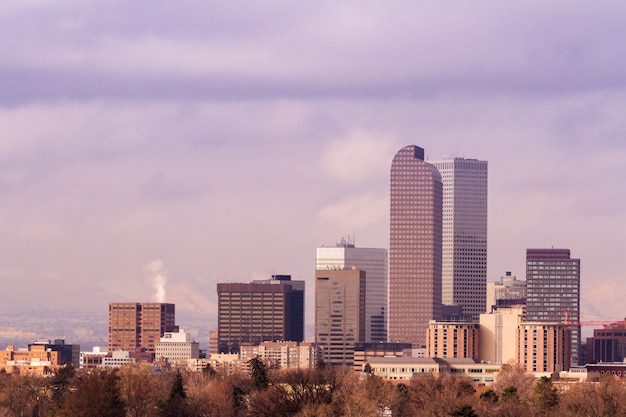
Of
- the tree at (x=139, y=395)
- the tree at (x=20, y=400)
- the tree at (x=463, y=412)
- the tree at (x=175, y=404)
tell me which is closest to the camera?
the tree at (x=463, y=412)

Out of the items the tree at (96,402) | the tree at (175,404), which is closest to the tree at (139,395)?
the tree at (175,404)

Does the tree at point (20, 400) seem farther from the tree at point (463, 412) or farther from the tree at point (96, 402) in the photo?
the tree at point (463, 412)

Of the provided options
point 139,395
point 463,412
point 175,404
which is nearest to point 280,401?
point 175,404

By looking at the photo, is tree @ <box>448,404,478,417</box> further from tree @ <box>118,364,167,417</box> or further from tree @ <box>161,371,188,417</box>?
tree @ <box>161,371,188,417</box>

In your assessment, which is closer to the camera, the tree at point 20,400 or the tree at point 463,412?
the tree at point 463,412

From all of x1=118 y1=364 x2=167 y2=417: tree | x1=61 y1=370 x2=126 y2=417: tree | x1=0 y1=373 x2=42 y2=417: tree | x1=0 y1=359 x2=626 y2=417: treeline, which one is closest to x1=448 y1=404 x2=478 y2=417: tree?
x1=0 y1=359 x2=626 y2=417: treeline

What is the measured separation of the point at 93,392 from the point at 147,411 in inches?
423

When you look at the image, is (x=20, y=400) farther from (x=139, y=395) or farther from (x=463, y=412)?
(x=463, y=412)

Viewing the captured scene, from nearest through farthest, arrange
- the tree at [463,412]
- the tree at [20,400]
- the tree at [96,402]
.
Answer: the tree at [463,412] → the tree at [96,402] → the tree at [20,400]

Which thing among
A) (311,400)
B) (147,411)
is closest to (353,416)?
(311,400)

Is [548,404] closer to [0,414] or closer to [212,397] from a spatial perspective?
[212,397]

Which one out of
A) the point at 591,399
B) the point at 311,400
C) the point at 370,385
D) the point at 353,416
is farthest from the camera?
the point at 370,385

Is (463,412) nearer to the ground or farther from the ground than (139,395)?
nearer to the ground

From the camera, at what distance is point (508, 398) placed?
7539 inches
